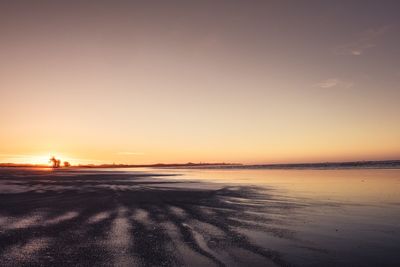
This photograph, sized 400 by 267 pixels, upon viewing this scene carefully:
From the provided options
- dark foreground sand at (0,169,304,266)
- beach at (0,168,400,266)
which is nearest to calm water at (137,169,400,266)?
beach at (0,168,400,266)

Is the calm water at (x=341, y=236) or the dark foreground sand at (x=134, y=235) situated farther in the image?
the calm water at (x=341, y=236)

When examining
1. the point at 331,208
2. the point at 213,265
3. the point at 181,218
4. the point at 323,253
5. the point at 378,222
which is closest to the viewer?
the point at 213,265

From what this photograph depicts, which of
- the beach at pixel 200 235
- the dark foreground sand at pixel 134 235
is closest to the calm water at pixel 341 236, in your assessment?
the beach at pixel 200 235

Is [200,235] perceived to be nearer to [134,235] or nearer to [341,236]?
[134,235]

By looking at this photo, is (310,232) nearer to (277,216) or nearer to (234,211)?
(277,216)

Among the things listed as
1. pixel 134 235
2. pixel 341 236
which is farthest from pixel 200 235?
pixel 341 236

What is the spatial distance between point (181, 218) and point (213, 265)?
18.9 feet

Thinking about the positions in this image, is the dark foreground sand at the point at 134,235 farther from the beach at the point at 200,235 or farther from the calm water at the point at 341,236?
the calm water at the point at 341,236

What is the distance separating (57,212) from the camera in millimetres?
13469

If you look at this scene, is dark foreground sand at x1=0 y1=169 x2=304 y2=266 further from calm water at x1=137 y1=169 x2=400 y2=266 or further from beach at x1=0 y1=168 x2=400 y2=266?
calm water at x1=137 y1=169 x2=400 y2=266

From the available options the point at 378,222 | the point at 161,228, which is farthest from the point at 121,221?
the point at 378,222

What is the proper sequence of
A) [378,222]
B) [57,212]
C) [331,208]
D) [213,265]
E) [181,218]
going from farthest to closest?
[331,208], [57,212], [181,218], [378,222], [213,265]

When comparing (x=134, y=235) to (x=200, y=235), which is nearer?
(x=134, y=235)

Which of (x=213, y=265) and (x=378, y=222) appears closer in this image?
(x=213, y=265)
